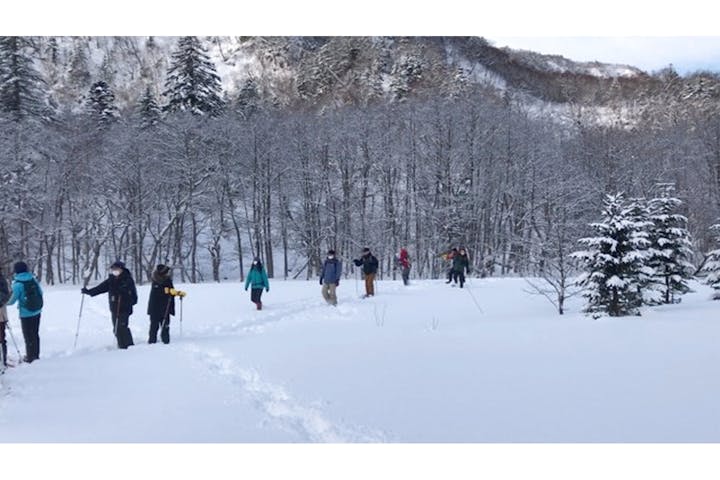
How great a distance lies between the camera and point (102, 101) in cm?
4388

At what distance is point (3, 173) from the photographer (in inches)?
1209

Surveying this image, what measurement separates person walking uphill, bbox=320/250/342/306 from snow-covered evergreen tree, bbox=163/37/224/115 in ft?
92.1

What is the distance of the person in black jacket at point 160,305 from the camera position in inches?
404

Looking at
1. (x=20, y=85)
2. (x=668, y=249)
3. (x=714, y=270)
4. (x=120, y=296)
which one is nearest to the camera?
(x=120, y=296)

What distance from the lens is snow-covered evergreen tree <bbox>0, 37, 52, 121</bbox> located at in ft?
104

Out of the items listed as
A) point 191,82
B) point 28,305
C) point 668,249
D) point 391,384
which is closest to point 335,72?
point 191,82

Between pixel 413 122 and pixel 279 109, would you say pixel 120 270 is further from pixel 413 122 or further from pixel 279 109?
pixel 279 109

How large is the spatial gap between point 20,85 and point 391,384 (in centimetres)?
3699

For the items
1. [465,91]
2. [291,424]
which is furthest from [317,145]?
[291,424]

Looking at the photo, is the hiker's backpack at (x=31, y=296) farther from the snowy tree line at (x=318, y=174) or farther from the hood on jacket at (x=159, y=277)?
the snowy tree line at (x=318, y=174)

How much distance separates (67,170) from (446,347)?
113 ft

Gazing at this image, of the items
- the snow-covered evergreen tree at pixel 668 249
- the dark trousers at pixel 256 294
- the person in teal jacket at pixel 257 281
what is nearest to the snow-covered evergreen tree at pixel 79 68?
the person in teal jacket at pixel 257 281

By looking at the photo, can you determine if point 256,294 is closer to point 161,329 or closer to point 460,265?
point 161,329

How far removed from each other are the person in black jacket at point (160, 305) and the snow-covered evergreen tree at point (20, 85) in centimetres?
2801
